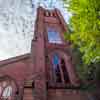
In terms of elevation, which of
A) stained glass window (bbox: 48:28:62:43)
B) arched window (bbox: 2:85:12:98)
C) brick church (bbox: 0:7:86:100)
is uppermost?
stained glass window (bbox: 48:28:62:43)

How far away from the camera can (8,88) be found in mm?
15172

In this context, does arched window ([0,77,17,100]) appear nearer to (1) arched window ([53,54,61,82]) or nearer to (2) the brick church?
(2) the brick church

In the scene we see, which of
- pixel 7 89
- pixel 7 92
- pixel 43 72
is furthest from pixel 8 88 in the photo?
pixel 43 72

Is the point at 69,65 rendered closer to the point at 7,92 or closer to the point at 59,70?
the point at 59,70

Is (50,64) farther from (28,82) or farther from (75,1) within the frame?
(75,1)

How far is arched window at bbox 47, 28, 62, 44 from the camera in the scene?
59.3ft

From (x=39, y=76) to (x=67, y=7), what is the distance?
5807 millimetres

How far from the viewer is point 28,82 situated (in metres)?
12.4

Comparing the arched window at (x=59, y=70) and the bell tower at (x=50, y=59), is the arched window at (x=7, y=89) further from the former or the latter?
the arched window at (x=59, y=70)

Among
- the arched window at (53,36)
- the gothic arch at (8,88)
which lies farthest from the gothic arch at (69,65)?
the gothic arch at (8,88)

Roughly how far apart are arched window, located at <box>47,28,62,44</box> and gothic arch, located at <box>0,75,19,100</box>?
499 centimetres

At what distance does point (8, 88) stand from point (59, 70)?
4.18 meters

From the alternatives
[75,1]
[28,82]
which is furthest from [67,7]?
[28,82]

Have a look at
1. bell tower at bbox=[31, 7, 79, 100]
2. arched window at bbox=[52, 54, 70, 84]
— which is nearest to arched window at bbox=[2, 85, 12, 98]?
bell tower at bbox=[31, 7, 79, 100]
